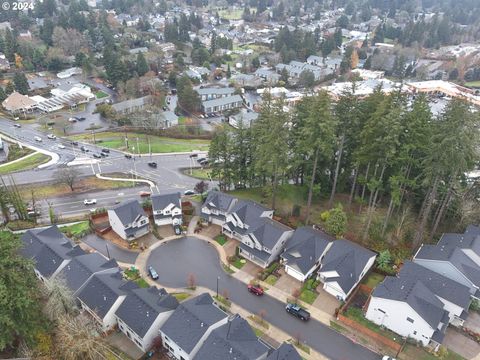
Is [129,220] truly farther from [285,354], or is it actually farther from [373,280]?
[373,280]

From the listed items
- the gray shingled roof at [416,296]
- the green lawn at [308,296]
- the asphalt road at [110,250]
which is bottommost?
the asphalt road at [110,250]

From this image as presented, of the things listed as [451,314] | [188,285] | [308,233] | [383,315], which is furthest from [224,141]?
[451,314]

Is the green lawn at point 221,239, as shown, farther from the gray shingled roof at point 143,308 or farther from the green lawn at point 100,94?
the green lawn at point 100,94

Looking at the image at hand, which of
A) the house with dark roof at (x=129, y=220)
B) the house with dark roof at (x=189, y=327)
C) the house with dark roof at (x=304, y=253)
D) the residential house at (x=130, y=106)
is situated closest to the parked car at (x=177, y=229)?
the house with dark roof at (x=129, y=220)

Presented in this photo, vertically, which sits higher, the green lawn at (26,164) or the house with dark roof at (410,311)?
the house with dark roof at (410,311)

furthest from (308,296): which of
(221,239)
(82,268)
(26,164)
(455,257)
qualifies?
(26,164)

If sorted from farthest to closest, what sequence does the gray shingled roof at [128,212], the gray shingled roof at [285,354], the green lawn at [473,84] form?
the green lawn at [473,84], the gray shingled roof at [128,212], the gray shingled roof at [285,354]

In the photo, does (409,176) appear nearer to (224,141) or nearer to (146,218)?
(224,141)

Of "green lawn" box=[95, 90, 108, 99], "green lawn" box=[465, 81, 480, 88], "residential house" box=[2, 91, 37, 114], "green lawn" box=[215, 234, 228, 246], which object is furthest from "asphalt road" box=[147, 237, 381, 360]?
"green lawn" box=[465, 81, 480, 88]

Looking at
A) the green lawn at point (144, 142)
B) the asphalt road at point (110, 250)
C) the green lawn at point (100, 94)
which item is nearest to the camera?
the asphalt road at point (110, 250)
